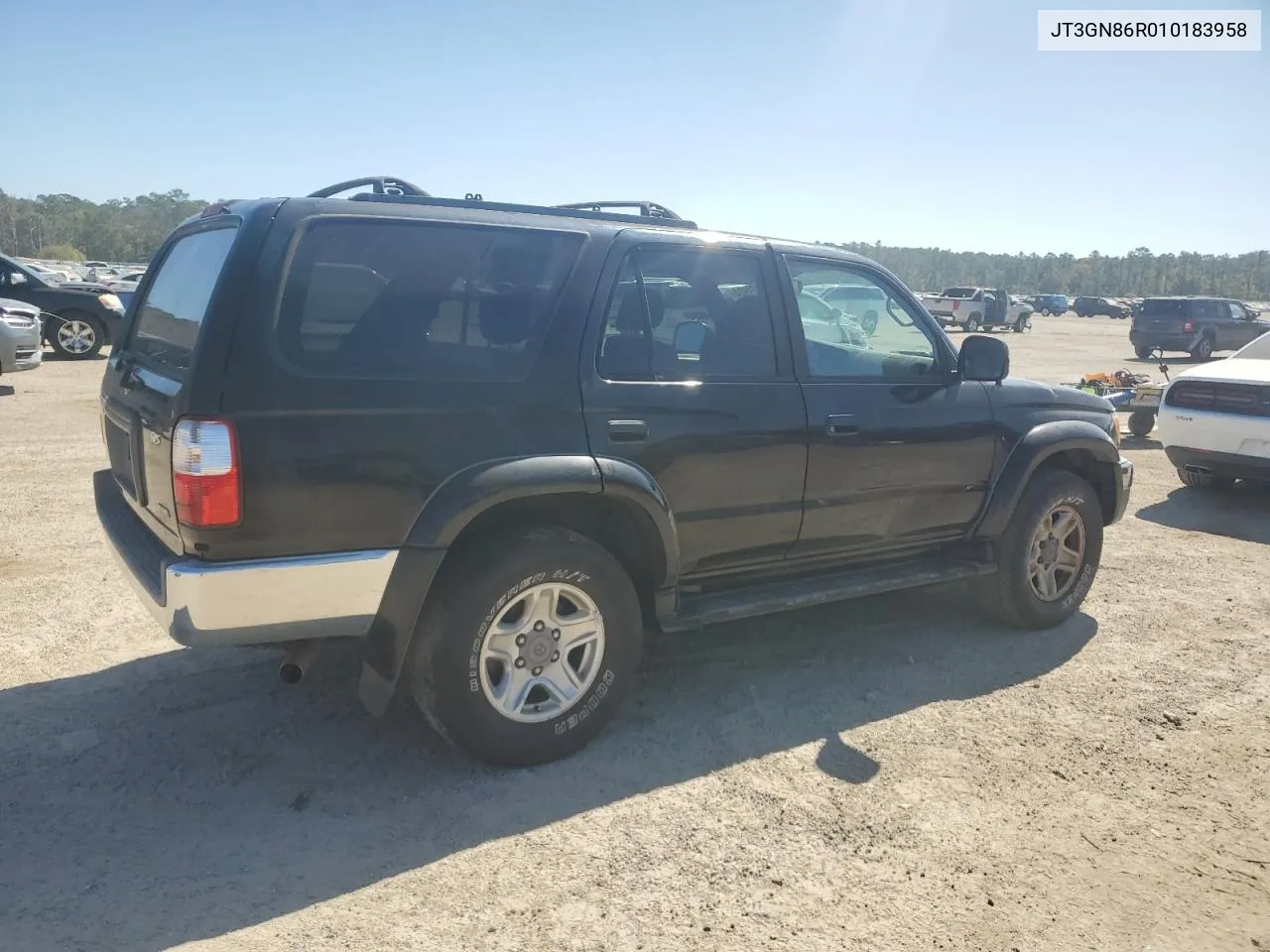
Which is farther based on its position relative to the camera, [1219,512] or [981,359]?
[1219,512]

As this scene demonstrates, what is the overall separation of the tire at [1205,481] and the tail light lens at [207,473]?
8.34 meters

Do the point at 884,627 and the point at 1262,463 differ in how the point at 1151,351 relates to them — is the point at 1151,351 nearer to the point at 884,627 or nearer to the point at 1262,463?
the point at 1262,463

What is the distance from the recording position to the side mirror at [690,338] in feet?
12.7

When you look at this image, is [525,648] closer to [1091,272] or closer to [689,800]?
[689,800]

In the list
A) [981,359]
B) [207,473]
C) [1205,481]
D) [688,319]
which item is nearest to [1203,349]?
[1205,481]

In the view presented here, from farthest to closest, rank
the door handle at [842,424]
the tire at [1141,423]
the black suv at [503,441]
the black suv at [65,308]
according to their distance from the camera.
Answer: the black suv at [65,308] → the tire at [1141,423] → the door handle at [842,424] → the black suv at [503,441]

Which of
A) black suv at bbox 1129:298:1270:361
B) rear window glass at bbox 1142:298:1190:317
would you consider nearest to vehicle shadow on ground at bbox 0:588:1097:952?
black suv at bbox 1129:298:1270:361

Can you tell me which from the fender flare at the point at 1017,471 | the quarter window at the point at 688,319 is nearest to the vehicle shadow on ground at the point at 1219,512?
the fender flare at the point at 1017,471

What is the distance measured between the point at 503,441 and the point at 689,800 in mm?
1393

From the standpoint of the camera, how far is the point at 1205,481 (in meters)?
8.91

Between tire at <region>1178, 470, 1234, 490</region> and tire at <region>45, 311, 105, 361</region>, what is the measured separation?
16.0m

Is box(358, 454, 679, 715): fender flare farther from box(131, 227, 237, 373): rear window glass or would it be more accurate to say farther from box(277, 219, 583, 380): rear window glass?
box(131, 227, 237, 373): rear window glass

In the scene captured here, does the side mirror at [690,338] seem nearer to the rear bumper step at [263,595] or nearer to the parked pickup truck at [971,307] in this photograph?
the rear bumper step at [263,595]

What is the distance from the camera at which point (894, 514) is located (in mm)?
4559
